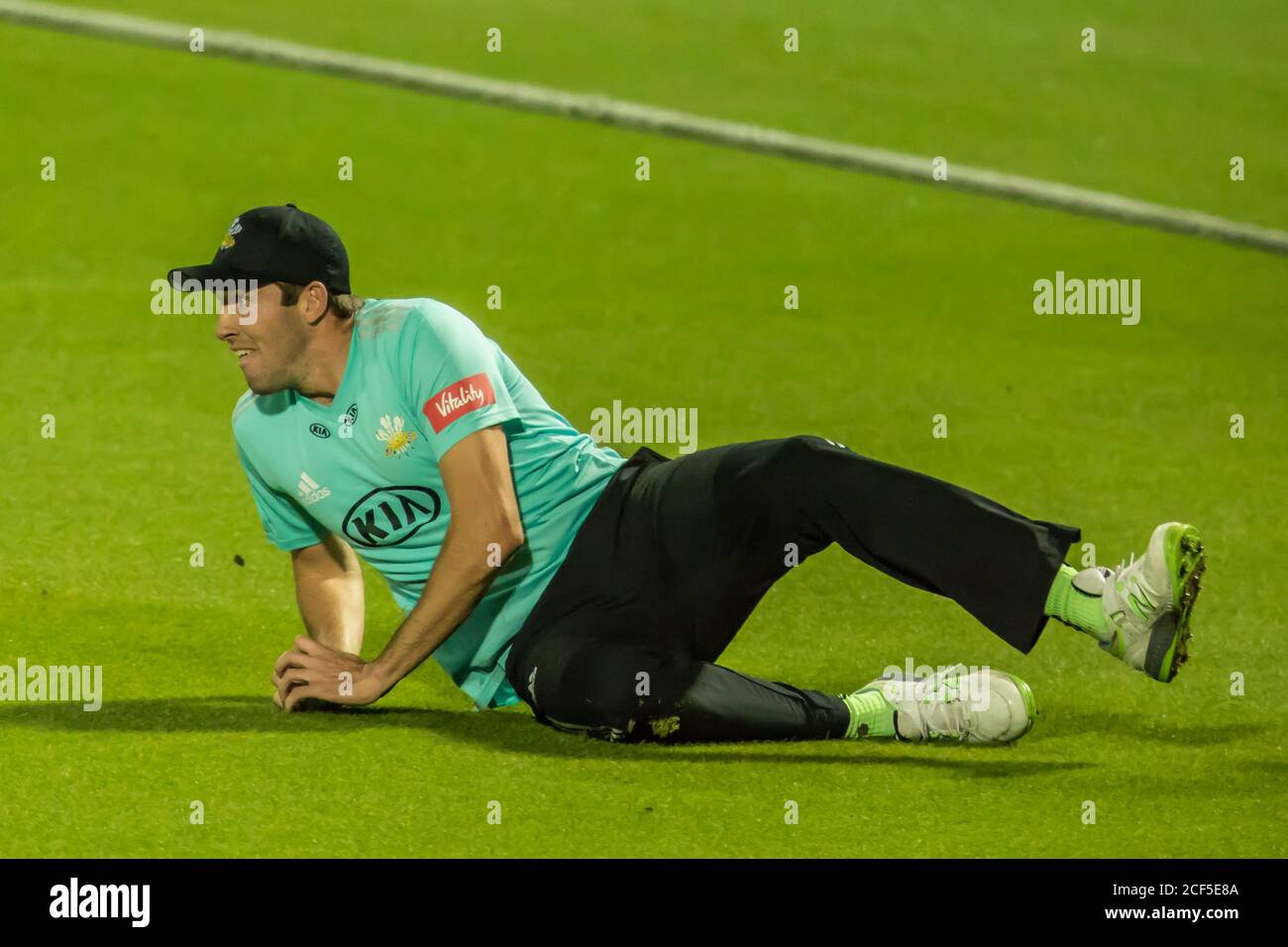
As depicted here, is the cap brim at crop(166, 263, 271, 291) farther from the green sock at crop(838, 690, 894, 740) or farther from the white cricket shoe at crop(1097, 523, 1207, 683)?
the white cricket shoe at crop(1097, 523, 1207, 683)

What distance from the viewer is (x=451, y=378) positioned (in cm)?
494

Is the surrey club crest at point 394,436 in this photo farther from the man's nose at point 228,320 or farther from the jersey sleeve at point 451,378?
the man's nose at point 228,320

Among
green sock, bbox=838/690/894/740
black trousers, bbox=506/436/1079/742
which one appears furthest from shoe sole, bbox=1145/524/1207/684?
green sock, bbox=838/690/894/740

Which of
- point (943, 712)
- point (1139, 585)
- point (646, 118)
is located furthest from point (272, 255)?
point (646, 118)

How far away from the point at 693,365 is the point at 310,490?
4497 millimetres

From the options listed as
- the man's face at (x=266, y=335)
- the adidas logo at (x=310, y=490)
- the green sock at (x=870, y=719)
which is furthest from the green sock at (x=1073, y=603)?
the man's face at (x=266, y=335)

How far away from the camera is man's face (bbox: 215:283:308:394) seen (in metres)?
4.96

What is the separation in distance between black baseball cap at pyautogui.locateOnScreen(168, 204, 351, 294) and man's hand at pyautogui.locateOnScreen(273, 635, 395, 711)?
0.90m

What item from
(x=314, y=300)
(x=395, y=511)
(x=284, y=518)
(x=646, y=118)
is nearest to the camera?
(x=314, y=300)

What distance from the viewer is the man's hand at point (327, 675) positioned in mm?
5000

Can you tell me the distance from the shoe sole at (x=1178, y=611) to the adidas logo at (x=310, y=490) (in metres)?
2.08

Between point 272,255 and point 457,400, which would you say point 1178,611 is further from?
point 272,255

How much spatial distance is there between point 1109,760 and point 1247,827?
1.64 ft

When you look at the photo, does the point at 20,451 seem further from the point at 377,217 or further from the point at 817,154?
the point at 817,154
